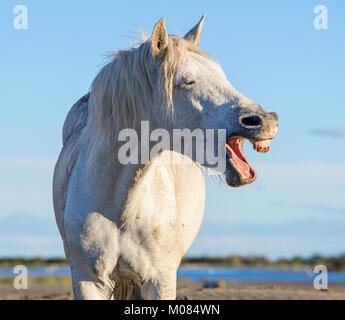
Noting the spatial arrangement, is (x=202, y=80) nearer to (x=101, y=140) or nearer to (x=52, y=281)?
(x=101, y=140)

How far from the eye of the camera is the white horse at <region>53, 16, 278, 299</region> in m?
4.40

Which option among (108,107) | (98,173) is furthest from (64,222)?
(108,107)

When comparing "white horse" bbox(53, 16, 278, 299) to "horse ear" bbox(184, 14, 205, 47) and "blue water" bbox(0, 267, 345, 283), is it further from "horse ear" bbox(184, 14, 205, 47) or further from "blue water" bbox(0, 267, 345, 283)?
"blue water" bbox(0, 267, 345, 283)

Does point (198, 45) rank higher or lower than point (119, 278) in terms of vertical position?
higher

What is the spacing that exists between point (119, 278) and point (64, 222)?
612 millimetres

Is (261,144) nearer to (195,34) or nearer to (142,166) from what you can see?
(142,166)

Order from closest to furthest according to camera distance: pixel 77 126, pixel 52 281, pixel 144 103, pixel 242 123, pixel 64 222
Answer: pixel 242 123 → pixel 144 103 → pixel 64 222 → pixel 77 126 → pixel 52 281

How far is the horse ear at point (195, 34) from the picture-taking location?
16.4 feet

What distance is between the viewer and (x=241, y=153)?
444 centimetres

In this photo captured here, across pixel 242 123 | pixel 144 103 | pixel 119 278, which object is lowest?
pixel 119 278

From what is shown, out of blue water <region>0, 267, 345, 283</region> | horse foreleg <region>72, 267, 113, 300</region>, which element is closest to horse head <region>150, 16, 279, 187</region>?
horse foreleg <region>72, 267, 113, 300</region>

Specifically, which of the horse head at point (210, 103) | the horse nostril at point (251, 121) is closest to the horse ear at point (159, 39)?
the horse head at point (210, 103)
